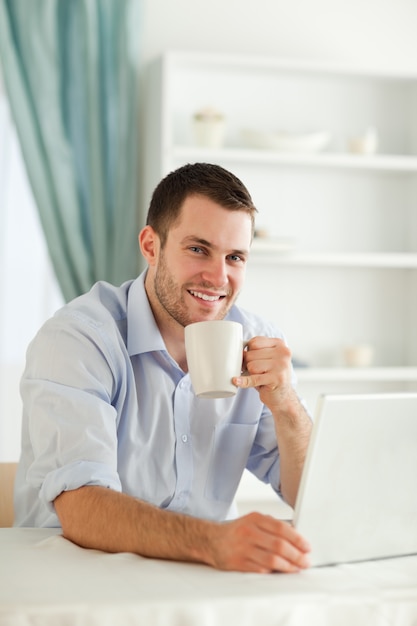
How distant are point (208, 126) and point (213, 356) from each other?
2.39 m

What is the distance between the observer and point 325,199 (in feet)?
12.8

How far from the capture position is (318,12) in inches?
157

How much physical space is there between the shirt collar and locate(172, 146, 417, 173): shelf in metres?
1.93

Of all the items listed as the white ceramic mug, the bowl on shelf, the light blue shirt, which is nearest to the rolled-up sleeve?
the light blue shirt

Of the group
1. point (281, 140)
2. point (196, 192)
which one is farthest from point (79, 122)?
point (196, 192)

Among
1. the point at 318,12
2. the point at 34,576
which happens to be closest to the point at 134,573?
the point at 34,576

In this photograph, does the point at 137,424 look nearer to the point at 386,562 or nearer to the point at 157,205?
the point at 157,205

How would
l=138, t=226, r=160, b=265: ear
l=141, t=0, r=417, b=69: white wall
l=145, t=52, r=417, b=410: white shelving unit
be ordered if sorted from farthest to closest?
l=141, t=0, r=417, b=69: white wall < l=145, t=52, r=417, b=410: white shelving unit < l=138, t=226, r=160, b=265: ear

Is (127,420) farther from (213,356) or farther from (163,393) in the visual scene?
(213,356)

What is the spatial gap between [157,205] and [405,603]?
0.93m

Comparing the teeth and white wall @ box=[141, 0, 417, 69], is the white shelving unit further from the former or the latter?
the teeth

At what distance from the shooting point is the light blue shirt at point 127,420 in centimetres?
139

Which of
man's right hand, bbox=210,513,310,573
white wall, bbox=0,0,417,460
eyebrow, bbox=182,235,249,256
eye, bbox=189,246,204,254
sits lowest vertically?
man's right hand, bbox=210,513,310,573

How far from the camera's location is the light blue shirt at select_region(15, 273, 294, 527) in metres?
1.39
